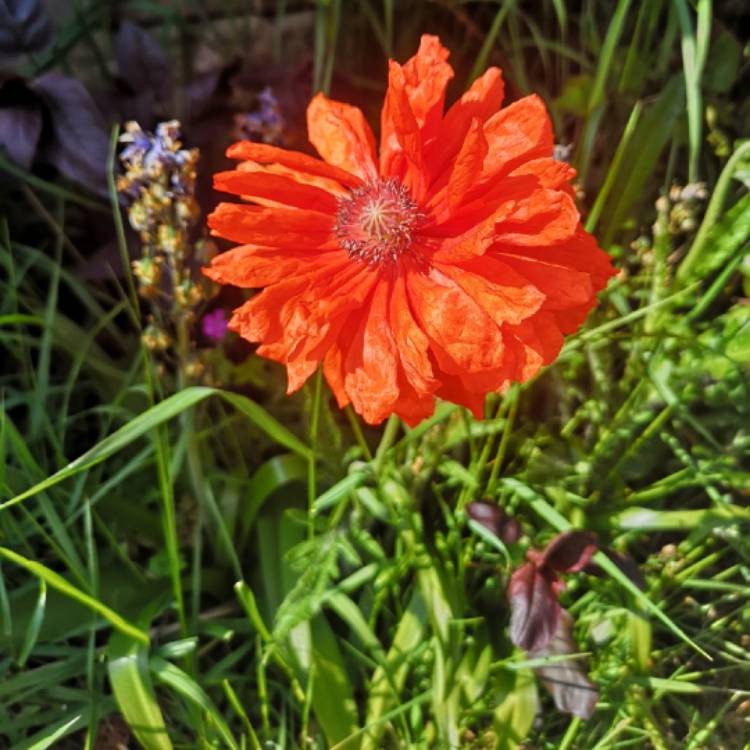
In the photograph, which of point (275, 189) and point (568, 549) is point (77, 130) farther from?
point (568, 549)

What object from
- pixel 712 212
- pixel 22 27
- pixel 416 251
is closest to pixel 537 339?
pixel 416 251

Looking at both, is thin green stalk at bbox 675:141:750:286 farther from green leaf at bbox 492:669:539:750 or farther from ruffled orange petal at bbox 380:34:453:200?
green leaf at bbox 492:669:539:750

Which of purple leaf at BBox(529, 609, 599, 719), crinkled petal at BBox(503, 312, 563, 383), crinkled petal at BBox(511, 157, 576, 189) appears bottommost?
purple leaf at BBox(529, 609, 599, 719)

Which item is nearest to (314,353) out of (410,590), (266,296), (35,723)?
(266,296)

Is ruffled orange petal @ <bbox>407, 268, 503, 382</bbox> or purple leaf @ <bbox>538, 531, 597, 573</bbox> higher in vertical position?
ruffled orange petal @ <bbox>407, 268, 503, 382</bbox>

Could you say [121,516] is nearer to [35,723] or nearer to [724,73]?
[35,723]

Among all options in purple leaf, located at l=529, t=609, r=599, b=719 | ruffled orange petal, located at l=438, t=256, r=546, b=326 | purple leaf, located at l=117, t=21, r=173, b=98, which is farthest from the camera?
purple leaf, located at l=117, t=21, r=173, b=98

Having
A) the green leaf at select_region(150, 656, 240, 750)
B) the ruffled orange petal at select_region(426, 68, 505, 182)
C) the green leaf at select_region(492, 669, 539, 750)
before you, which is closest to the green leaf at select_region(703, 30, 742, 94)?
the ruffled orange petal at select_region(426, 68, 505, 182)
